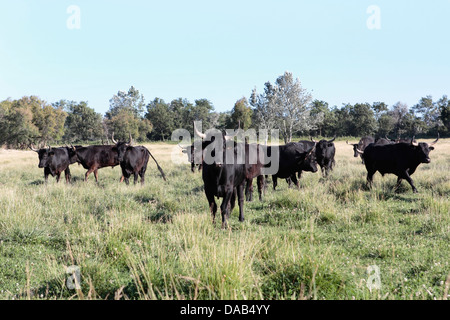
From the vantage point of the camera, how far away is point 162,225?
614 centimetres

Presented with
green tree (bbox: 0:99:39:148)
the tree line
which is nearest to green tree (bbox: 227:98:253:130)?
the tree line

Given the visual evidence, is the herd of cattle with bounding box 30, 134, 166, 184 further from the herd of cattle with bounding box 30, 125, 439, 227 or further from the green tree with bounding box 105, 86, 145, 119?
the green tree with bounding box 105, 86, 145, 119

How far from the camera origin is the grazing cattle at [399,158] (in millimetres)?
10320

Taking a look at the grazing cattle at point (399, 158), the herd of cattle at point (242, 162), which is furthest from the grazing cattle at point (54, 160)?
the grazing cattle at point (399, 158)

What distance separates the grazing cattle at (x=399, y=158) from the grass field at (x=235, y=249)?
45.1 inches

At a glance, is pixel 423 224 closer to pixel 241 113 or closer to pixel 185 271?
pixel 185 271

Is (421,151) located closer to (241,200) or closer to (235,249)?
(241,200)

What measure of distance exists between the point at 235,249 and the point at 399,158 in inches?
353

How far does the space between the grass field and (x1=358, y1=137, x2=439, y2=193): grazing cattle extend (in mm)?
1145

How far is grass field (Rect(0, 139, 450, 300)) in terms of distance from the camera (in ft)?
10.6

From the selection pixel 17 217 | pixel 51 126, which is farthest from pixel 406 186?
pixel 51 126

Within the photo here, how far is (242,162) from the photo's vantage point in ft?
25.3

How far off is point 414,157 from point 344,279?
Answer: 8940 millimetres
